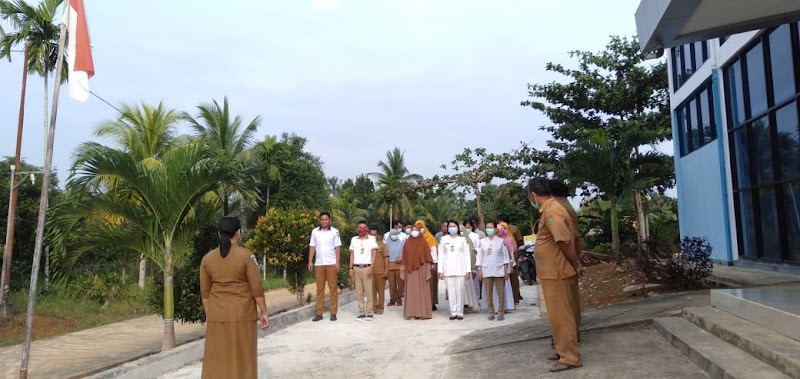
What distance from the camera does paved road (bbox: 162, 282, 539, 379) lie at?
246 inches

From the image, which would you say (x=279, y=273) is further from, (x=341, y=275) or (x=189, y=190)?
(x=189, y=190)

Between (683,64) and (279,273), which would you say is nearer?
(683,64)

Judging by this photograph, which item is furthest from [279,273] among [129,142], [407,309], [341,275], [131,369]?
[131,369]

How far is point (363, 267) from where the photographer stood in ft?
34.9

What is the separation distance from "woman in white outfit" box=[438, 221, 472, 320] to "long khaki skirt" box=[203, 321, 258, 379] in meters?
5.65

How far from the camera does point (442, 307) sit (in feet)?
40.1

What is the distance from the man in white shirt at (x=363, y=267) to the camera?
1053cm

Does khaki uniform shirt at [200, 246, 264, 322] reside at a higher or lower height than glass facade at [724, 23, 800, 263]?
lower

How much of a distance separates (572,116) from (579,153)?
7.55m

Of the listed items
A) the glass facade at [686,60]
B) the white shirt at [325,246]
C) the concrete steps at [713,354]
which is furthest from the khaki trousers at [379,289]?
the glass facade at [686,60]

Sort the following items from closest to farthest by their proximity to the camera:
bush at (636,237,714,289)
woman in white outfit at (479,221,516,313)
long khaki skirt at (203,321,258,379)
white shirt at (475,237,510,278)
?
long khaki skirt at (203,321,258,379)
bush at (636,237,714,289)
white shirt at (475,237,510,278)
woman in white outfit at (479,221,516,313)

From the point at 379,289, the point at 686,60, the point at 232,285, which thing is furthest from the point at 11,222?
the point at 686,60

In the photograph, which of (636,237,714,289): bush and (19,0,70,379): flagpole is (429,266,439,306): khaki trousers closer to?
(636,237,714,289): bush

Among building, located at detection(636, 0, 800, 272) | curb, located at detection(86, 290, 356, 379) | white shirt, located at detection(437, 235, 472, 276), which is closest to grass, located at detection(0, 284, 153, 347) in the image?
curb, located at detection(86, 290, 356, 379)
